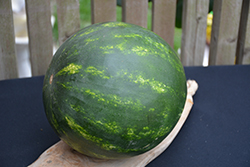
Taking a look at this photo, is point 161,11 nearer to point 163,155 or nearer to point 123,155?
point 163,155

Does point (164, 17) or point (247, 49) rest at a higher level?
point (164, 17)

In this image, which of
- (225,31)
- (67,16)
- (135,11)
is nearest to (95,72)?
(67,16)

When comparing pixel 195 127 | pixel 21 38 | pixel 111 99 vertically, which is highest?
pixel 111 99

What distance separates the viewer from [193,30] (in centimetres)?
226

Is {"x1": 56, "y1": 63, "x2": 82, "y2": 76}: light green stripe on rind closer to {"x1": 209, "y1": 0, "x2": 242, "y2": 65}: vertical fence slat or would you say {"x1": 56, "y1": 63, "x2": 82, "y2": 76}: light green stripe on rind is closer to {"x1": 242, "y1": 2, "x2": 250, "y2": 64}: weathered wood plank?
{"x1": 209, "y1": 0, "x2": 242, "y2": 65}: vertical fence slat

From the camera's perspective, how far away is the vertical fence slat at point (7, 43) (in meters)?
1.83

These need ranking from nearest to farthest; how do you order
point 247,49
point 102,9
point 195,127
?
point 195,127 → point 102,9 → point 247,49

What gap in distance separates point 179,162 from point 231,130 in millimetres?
396

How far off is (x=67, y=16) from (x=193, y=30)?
1065 mm

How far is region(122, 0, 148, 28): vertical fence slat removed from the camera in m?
2.07

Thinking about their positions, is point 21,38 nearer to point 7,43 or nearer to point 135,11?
point 7,43

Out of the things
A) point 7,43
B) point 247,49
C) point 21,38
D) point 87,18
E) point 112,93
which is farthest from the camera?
point 87,18

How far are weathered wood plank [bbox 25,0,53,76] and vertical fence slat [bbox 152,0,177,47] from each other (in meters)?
0.84

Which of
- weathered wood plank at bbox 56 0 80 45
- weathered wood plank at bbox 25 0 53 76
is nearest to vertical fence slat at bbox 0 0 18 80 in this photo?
weathered wood plank at bbox 25 0 53 76
